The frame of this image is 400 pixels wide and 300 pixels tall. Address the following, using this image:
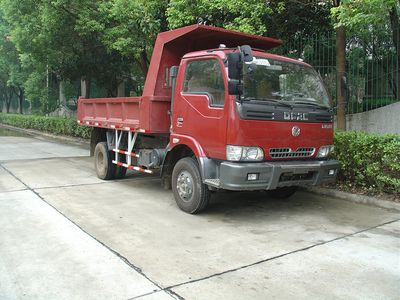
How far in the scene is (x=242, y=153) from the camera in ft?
18.9

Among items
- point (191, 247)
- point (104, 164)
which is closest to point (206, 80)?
point (191, 247)

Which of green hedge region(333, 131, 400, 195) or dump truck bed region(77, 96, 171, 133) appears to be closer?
green hedge region(333, 131, 400, 195)

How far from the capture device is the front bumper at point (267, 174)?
5.67 metres

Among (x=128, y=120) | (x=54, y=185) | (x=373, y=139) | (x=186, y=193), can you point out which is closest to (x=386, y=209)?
(x=373, y=139)

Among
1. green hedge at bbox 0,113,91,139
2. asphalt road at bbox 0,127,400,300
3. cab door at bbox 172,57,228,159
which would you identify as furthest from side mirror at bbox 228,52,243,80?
green hedge at bbox 0,113,91,139

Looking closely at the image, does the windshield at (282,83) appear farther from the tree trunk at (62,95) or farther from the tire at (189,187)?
the tree trunk at (62,95)

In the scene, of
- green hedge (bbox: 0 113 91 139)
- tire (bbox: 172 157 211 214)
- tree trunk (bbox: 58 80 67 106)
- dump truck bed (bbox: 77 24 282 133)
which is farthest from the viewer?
tree trunk (bbox: 58 80 67 106)

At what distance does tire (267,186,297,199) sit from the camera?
7559 millimetres

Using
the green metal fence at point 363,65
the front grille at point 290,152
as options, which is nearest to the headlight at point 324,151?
the front grille at point 290,152

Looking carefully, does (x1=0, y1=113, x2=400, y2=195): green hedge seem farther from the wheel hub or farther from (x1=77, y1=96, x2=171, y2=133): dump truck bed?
(x1=77, y1=96, x2=171, y2=133): dump truck bed

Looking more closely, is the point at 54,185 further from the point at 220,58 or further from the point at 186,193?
the point at 220,58

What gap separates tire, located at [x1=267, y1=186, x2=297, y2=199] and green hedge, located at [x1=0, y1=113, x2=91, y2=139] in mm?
12031

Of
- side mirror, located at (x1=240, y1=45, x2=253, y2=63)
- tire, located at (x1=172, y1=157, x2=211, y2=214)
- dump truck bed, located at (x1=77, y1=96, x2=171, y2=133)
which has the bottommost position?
tire, located at (x1=172, y1=157, x2=211, y2=214)

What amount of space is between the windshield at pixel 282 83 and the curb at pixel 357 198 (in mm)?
1801
